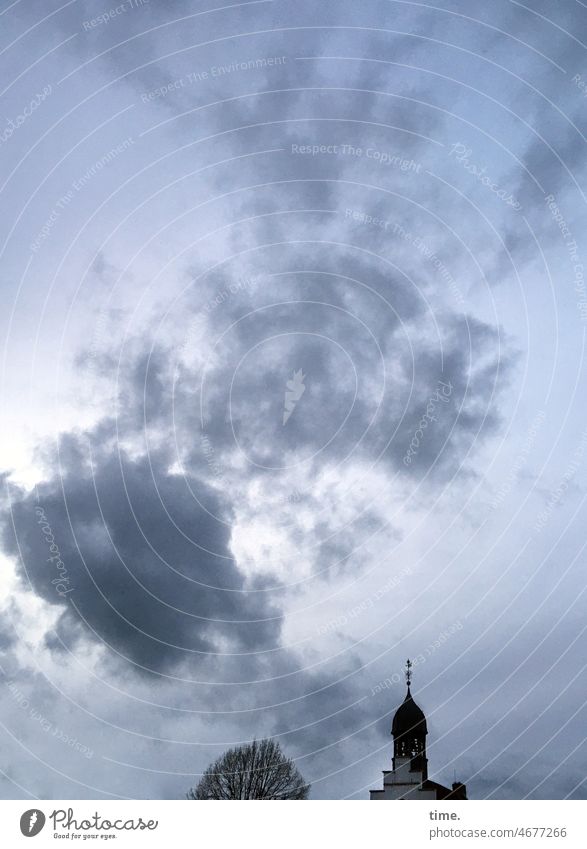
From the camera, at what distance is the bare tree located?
168ft

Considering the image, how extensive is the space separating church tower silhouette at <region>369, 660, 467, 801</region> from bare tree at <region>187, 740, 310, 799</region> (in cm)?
2193

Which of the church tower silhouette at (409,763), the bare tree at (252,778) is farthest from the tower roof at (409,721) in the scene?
the bare tree at (252,778)

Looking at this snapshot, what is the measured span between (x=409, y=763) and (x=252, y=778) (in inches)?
1098

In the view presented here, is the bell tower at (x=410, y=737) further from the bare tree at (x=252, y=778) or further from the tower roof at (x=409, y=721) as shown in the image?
the bare tree at (x=252, y=778)
